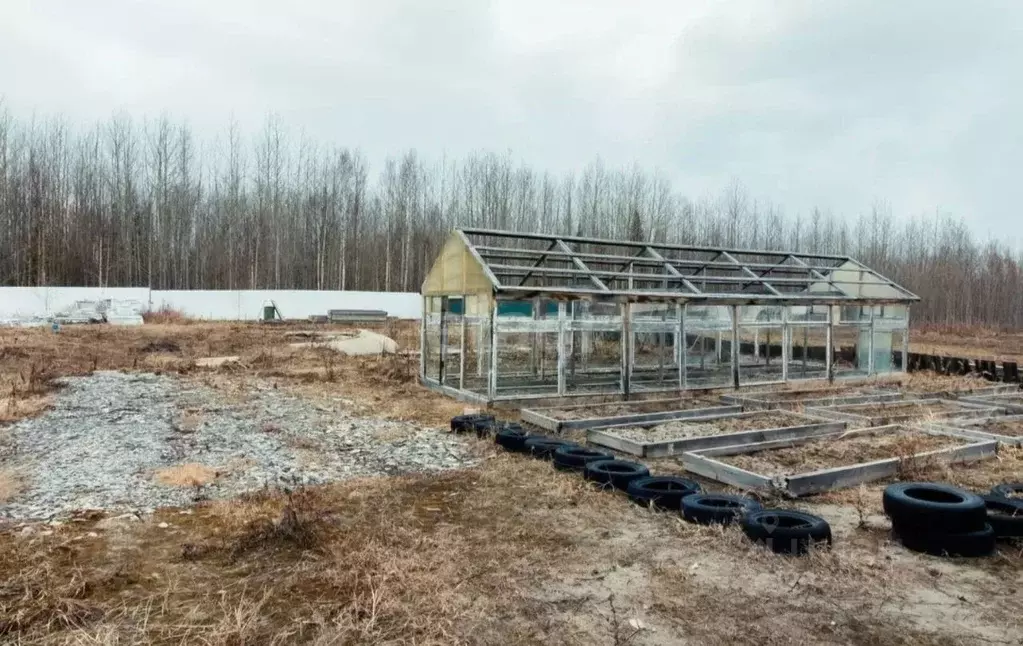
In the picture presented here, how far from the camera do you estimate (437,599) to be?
4316mm

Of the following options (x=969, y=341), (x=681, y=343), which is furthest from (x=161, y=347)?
(x=969, y=341)

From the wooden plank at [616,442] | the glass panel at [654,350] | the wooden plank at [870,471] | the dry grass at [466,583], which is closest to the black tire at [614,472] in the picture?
the dry grass at [466,583]

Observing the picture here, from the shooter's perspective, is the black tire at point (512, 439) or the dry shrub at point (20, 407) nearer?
the black tire at point (512, 439)

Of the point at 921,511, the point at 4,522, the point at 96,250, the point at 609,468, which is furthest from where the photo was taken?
the point at 96,250

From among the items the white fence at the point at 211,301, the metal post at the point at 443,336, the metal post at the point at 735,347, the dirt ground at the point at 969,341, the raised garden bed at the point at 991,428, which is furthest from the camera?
the white fence at the point at 211,301

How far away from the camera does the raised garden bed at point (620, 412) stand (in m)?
10.5

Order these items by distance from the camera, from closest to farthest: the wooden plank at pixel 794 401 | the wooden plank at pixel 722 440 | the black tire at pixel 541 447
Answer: the black tire at pixel 541 447 → the wooden plank at pixel 722 440 → the wooden plank at pixel 794 401

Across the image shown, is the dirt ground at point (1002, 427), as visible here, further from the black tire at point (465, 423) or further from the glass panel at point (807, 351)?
the black tire at point (465, 423)

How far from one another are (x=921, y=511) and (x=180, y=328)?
31007mm

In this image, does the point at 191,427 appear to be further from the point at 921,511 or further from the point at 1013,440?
the point at 1013,440

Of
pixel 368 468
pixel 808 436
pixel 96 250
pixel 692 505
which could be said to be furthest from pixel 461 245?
pixel 96 250

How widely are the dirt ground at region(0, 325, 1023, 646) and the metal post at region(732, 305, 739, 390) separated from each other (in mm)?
7798

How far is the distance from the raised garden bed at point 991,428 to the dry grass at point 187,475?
34.0 feet

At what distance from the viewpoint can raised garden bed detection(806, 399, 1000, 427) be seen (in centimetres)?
1113
